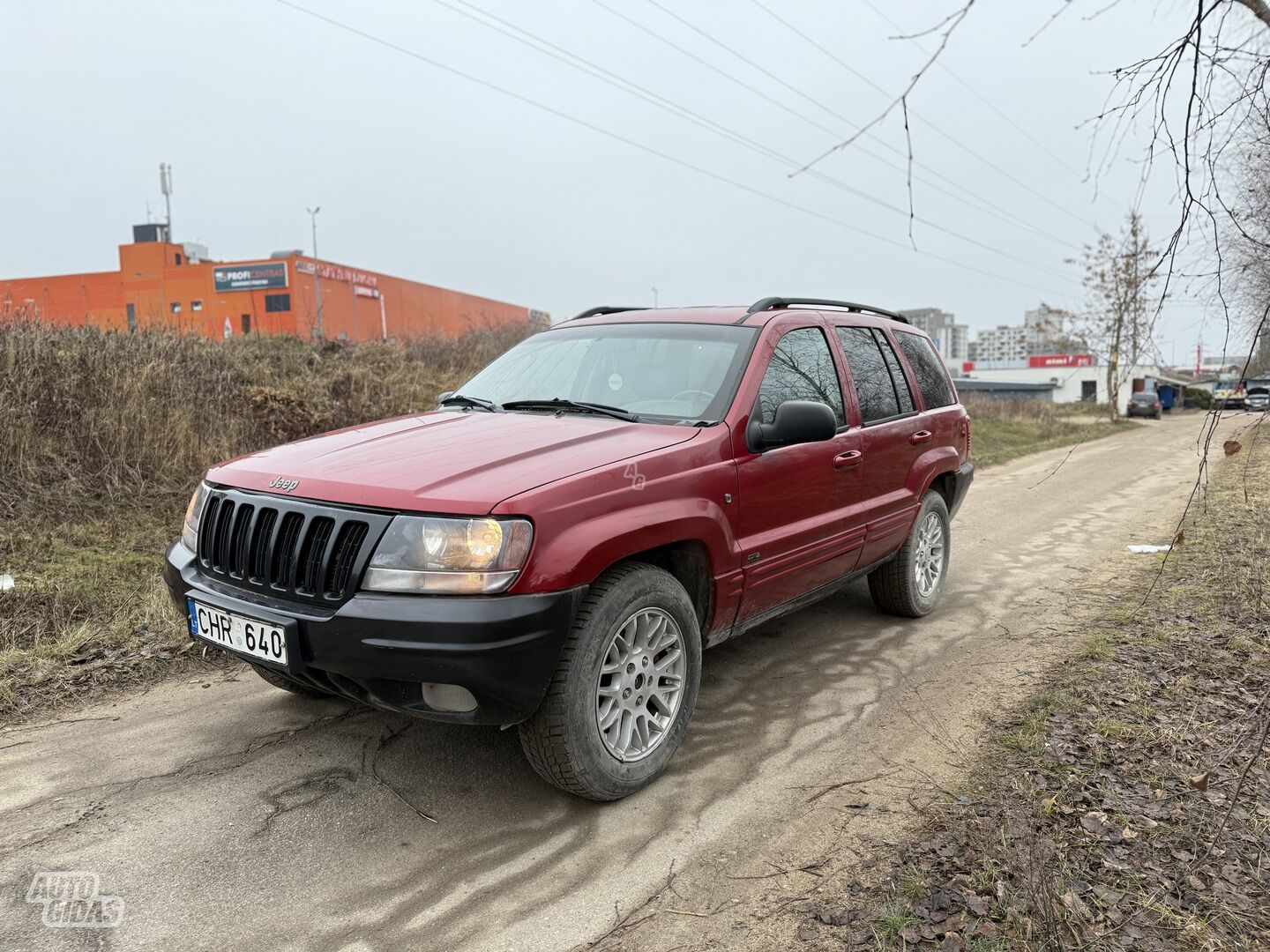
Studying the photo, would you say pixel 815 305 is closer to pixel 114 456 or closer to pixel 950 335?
pixel 114 456

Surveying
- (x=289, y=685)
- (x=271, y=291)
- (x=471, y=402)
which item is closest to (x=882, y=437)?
(x=471, y=402)

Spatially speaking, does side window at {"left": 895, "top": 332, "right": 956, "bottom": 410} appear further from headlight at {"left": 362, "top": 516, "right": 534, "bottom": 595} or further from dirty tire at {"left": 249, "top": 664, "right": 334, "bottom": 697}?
dirty tire at {"left": 249, "top": 664, "right": 334, "bottom": 697}

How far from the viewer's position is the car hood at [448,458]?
9.27 feet

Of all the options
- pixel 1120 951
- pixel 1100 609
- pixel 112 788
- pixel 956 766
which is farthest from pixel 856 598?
pixel 112 788

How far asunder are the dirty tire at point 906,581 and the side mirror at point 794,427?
185 centimetres

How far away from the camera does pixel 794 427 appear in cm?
361

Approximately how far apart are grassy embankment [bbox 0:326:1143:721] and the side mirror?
3.39 m

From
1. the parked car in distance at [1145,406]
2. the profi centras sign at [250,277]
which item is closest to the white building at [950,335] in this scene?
the parked car in distance at [1145,406]

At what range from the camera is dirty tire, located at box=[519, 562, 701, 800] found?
287cm

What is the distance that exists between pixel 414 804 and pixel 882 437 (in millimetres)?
3065

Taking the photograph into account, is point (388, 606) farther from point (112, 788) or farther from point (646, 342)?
point (646, 342)

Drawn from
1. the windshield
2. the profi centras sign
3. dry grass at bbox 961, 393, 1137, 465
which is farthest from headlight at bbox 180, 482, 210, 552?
the profi centras sign
